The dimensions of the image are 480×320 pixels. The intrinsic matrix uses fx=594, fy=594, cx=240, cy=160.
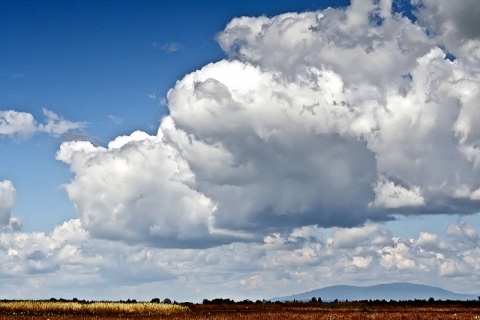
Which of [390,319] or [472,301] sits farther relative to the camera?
[472,301]

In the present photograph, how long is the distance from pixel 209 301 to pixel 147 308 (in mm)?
34236

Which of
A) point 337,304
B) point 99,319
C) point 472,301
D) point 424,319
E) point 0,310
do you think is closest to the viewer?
point 424,319

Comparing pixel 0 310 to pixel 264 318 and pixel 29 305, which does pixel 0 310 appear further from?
pixel 264 318

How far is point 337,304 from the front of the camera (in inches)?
4857

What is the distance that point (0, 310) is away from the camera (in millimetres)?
94812

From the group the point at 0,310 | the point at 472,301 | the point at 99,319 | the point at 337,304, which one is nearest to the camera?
the point at 99,319

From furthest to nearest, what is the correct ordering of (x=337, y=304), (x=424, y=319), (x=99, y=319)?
(x=337, y=304) < (x=99, y=319) < (x=424, y=319)

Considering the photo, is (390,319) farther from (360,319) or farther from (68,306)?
(68,306)

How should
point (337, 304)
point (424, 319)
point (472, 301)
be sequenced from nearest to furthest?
point (424, 319) < point (337, 304) < point (472, 301)

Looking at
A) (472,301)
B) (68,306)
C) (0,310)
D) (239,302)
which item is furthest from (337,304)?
(0,310)

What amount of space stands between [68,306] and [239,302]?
146ft

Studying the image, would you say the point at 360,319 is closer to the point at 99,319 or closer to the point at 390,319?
the point at 390,319

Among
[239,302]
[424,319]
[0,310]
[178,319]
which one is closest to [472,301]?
[239,302]

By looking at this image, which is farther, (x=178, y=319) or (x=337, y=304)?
(x=337, y=304)
